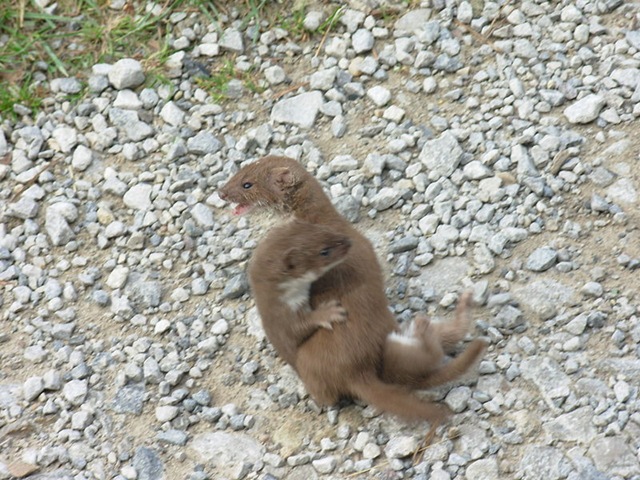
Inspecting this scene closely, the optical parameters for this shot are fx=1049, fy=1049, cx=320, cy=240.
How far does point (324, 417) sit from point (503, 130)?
6.77 feet

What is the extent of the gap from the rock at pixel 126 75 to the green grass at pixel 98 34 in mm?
72

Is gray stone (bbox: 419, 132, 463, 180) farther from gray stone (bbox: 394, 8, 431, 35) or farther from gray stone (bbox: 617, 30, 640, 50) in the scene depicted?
gray stone (bbox: 617, 30, 640, 50)

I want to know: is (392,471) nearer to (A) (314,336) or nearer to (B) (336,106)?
(A) (314,336)

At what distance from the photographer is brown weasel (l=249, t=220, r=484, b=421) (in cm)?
455

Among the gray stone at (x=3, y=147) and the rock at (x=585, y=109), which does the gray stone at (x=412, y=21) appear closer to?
the rock at (x=585, y=109)

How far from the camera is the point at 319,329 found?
4.71 metres

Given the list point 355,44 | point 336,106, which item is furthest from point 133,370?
point 355,44

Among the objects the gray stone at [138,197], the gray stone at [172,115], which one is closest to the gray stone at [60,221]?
the gray stone at [138,197]

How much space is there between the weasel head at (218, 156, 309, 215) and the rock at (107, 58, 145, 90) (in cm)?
128

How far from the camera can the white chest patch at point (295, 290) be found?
4.79 m

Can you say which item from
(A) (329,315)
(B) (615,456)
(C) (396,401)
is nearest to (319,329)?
(A) (329,315)

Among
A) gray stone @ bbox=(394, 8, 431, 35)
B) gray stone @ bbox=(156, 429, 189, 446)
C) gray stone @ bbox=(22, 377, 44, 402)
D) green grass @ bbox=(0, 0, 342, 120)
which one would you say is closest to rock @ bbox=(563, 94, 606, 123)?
gray stone @ bbox=(394, 8, 431, 35)

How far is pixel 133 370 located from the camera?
16.7ft

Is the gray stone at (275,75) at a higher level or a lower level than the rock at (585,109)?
higher
